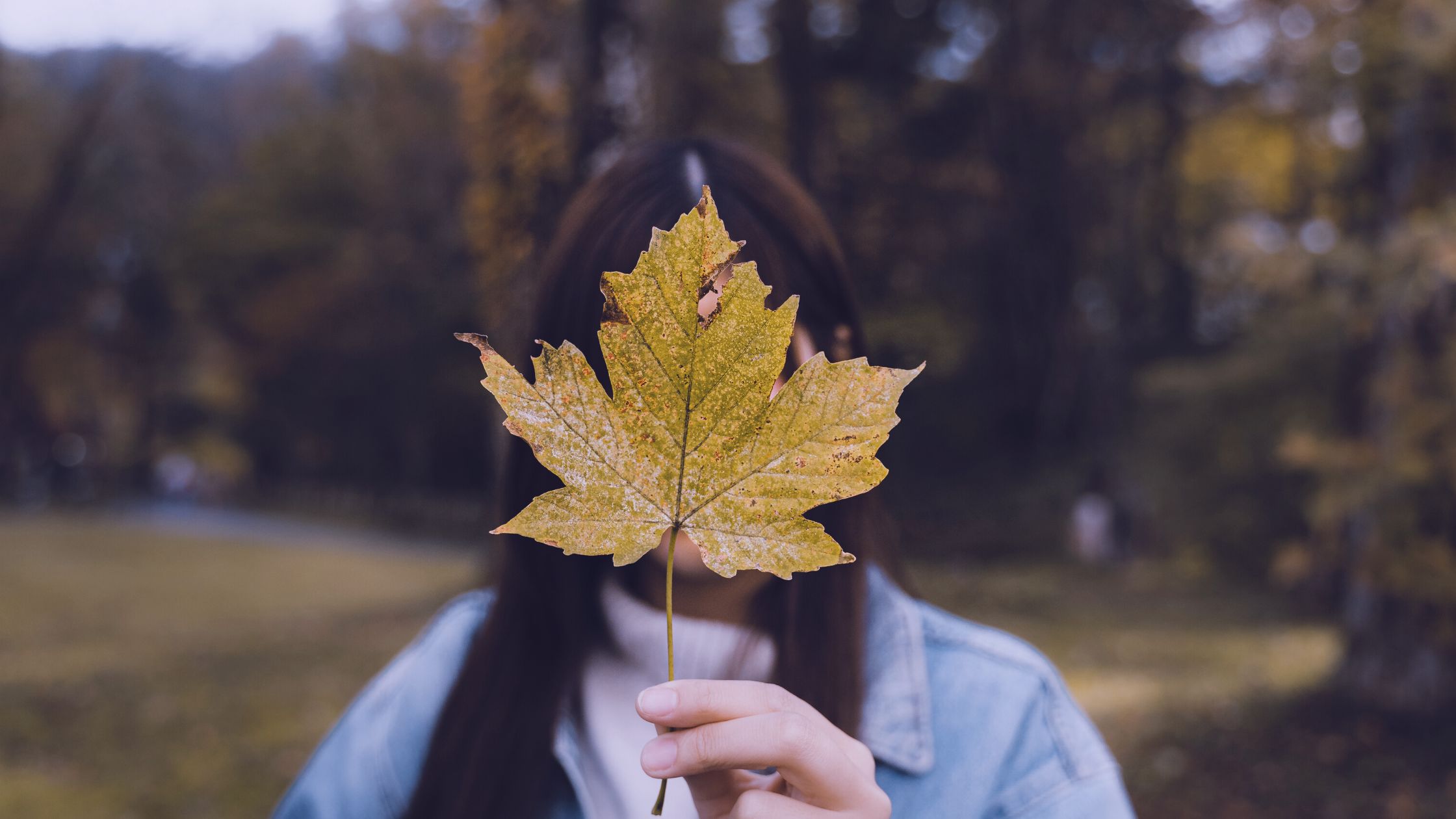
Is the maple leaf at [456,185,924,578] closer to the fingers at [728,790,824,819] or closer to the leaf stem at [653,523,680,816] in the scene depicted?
the leaf stem at [653,523,680,816]

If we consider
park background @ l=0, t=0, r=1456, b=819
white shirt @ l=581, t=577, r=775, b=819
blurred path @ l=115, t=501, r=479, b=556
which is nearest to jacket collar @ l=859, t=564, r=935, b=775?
white shirt @ l=581, t=577, r=775, b=819

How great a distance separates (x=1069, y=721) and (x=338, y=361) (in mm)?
25613

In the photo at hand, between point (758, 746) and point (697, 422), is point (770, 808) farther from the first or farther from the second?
point (697, 422)

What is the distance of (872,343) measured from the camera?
256 cm

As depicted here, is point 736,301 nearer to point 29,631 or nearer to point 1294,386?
point 1294,386

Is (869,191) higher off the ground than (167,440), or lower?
higher

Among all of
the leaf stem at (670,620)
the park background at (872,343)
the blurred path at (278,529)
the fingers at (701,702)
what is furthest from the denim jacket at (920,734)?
the blurred path at (278,529)

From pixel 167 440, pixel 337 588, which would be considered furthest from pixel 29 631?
pixel 167 440

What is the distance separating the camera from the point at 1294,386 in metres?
10.2

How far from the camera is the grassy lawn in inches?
231

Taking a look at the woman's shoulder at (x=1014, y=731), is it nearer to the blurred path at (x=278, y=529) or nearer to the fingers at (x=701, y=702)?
the fingers at (x=701, y=702)

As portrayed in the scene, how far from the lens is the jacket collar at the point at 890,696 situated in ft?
5.05

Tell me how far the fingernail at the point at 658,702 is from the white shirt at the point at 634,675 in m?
0.59

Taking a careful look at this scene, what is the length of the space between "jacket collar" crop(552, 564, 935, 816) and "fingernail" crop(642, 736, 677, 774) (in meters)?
0.75
